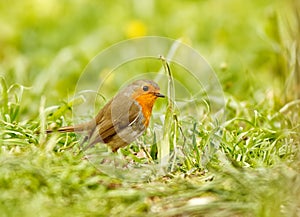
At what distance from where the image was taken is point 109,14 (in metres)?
9.77

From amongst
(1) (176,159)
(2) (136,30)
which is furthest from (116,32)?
(1) (176,159)

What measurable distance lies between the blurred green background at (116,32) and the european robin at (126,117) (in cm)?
226

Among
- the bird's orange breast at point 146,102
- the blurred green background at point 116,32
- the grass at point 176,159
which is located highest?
the blurred green background at point 116,32

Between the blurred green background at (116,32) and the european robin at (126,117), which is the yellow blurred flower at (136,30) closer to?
the blurred green background at (116,32)

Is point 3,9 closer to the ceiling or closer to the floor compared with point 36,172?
closer to the ceiling

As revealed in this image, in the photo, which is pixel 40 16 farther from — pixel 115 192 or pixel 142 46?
pixel 115 192

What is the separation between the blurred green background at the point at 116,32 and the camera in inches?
302

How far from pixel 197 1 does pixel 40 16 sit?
Result: 5.95 ft

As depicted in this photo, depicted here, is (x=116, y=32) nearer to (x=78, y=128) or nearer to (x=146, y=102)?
(x=78, y=128)

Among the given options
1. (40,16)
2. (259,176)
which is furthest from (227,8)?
(259,176)

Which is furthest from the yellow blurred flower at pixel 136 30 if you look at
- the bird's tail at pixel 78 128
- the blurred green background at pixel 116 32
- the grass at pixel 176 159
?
the bird's tail at pixel 78 128

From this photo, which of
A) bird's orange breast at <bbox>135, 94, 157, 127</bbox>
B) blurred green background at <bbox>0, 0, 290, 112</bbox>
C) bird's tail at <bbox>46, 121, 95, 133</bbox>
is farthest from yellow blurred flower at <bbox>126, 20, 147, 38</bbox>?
bird's orange breast at <bbox>135, 94, 157, 127</bbox>

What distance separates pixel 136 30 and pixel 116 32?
0.21 metres

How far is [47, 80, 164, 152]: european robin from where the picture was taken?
15.6 feet
